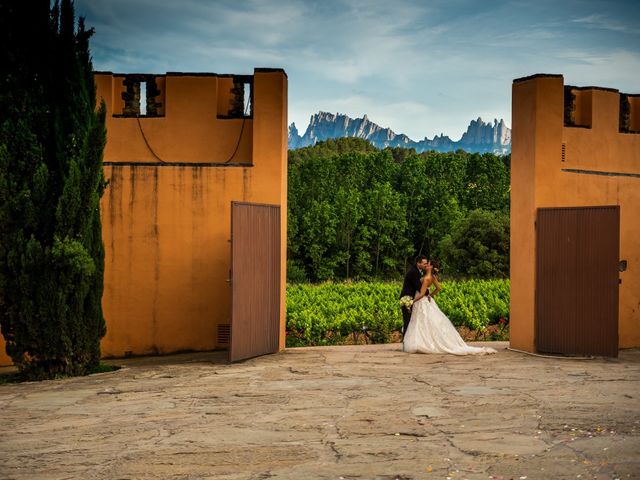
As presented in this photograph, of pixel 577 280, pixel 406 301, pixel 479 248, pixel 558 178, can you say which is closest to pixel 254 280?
pixel 406 301

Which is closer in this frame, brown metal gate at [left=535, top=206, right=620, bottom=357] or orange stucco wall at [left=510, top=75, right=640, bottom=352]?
brown metal gate at [left=535, top=206, right=620, bottom=357]

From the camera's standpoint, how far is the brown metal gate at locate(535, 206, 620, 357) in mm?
11539

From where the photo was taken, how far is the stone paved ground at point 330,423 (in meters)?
5.42

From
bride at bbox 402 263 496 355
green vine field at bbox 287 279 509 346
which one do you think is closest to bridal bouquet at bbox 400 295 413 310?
bride at bbox 402 263 496 355

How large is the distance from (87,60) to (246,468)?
7299 millimetres

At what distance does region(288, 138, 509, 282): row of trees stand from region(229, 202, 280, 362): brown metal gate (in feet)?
114

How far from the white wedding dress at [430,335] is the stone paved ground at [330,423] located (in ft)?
5.46

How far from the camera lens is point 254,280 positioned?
38.1 feet

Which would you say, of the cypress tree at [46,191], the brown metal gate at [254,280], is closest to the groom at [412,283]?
the brown metal gate at [254,280]

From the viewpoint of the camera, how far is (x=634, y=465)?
17.1ft

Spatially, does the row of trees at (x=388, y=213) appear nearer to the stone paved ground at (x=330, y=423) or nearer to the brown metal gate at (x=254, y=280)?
the brown metal gate at (x=254, y=280)

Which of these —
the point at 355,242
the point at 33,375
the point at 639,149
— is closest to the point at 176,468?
the point at 33,375

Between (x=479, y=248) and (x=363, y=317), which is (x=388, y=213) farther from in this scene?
(x=363, y=317)

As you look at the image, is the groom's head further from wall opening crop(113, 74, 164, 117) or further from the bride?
wall opening crop(113, 74, 164, 117)
